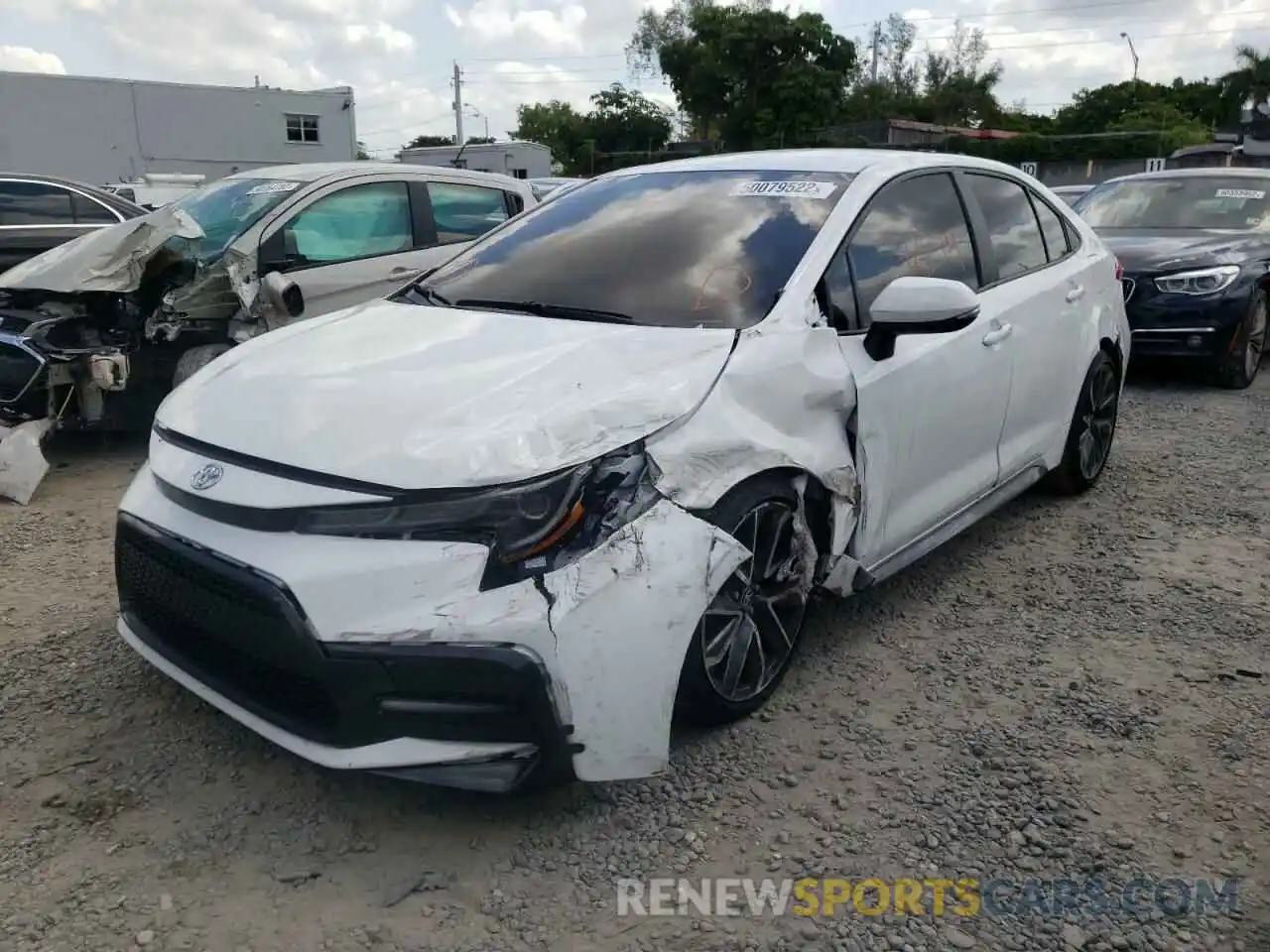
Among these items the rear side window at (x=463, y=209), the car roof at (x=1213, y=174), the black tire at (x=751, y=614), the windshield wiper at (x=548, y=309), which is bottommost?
the black tire at (x=751, y=614)

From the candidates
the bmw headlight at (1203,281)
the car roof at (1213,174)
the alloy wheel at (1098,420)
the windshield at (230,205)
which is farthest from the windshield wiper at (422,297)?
the car roof at (1213,174)

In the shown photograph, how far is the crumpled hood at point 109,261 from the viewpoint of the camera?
5.49 m

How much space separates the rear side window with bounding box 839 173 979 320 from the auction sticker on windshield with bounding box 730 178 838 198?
16cm

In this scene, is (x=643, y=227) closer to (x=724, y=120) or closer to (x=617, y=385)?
(x=617, y=385)

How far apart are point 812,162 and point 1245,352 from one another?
220 inches

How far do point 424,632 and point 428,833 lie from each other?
60cm

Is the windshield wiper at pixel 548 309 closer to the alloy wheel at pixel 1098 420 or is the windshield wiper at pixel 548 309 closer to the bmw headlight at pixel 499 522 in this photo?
the bmw headlight at pixel 499 522

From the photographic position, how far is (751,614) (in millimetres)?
2930

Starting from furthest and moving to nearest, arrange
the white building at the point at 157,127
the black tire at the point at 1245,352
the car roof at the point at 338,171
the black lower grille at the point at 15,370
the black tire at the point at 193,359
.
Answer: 1. the white building at the point at 157,127
2. the black tire at the point at 1245,352
3. the car roof at the point at 338,171
4. the black tire at the point at 193,359
5. the black lower grille at the point at 15,370

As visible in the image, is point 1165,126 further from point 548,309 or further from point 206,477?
point 206,477

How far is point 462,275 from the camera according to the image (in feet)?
12.1

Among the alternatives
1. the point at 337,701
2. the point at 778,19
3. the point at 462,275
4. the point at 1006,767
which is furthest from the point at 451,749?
the point at 778,19

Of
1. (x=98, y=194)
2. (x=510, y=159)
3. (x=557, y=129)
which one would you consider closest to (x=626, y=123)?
(x=557, y=129)

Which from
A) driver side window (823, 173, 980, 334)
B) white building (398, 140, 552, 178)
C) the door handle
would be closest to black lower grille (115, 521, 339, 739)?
driver side window (823, 173, 980, 334)
